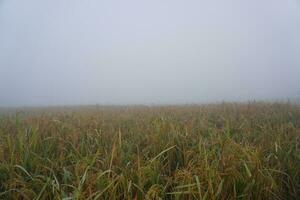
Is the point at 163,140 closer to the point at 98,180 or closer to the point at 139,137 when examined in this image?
the point at 139,137

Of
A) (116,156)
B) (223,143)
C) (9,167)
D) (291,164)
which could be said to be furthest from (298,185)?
(9,167)

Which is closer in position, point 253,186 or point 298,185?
point 253,186

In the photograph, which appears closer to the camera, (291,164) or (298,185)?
(298,185)

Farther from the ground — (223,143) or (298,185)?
(223,143)

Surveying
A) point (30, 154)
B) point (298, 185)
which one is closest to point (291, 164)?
point (298, 185)

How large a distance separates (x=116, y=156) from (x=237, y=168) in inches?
50.1

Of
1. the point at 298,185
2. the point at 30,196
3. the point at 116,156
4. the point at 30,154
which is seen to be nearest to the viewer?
the point at 30,196

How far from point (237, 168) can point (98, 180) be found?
4.55ft

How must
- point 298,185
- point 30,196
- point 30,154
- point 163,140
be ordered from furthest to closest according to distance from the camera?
point 163,140, point 30,154, point 298,185, point 30,196

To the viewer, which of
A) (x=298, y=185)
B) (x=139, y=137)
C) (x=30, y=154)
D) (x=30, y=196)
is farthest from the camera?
(x=139, y=137)

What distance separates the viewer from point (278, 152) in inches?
137

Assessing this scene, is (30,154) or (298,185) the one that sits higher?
(30,154)

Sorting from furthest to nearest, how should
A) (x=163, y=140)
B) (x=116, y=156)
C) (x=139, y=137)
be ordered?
(x=139, y=137) < (x=163, y=140) < (x=116, y=156)

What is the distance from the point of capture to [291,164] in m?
3.07
